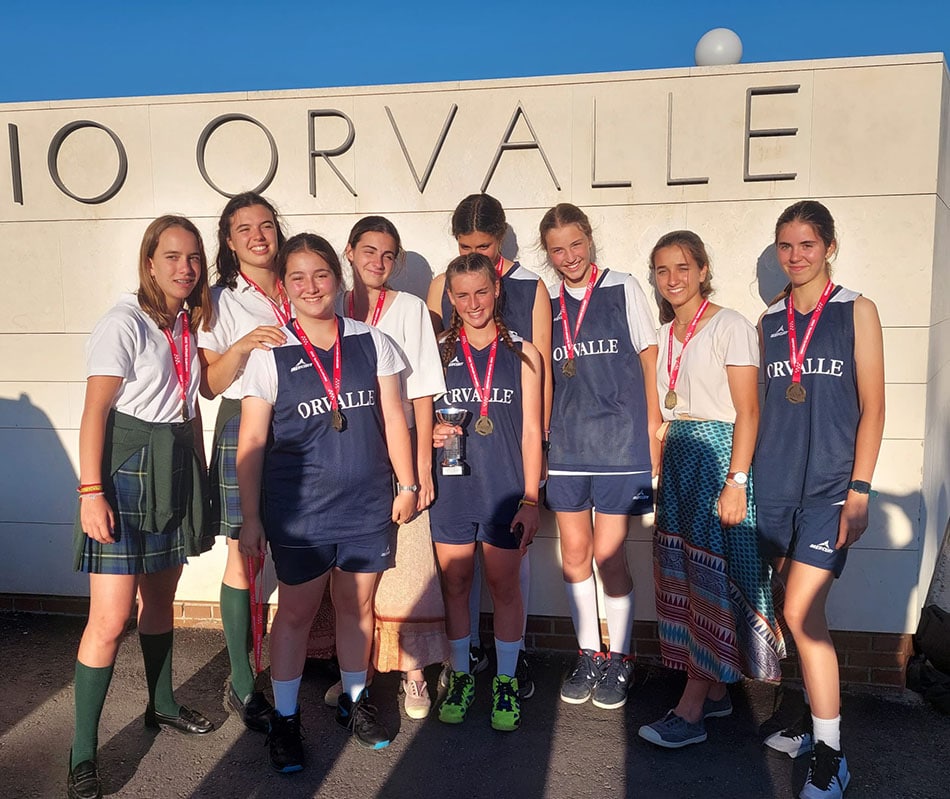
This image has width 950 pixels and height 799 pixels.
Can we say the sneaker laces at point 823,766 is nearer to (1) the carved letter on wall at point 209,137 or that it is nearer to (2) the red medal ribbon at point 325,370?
(2) the red medal ribbon at point 325,370

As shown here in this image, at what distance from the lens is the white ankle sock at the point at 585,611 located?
3.59 meters

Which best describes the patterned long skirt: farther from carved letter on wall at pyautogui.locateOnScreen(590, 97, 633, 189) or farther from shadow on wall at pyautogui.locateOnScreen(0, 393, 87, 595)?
shadow on wall at pyautogui.locateOnScreen(0, 393, 87, 595)

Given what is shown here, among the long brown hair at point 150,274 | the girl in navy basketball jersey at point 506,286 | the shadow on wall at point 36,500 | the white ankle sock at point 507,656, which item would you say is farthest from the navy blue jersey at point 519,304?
the shadow on wall at point 36,500

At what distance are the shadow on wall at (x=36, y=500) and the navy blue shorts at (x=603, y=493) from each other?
116 inches

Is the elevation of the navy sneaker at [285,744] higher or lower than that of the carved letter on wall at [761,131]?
lower

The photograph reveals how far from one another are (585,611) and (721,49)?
9.95 ft

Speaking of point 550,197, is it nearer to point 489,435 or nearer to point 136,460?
point 489,435

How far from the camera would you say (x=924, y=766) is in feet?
10.1

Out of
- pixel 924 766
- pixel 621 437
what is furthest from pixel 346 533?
→ pixel 924 766

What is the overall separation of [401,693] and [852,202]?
3.29 meters

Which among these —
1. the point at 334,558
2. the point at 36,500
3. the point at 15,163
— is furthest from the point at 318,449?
the point at 15,163

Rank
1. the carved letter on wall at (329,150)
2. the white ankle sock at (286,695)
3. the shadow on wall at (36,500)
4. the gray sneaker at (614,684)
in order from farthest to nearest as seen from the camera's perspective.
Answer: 1. the shadow on wall at (36,500)
2. the carved letter on wall at (329,150)
3. the gray sneaker at (614,684)
4. the white ankle sock at (286,695)

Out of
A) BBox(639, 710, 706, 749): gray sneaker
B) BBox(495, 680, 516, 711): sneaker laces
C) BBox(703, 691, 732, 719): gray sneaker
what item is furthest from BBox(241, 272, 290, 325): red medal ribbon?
BBox(703, 691, 732, 719): gray sneaker

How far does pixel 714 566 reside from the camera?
10.5 feet
